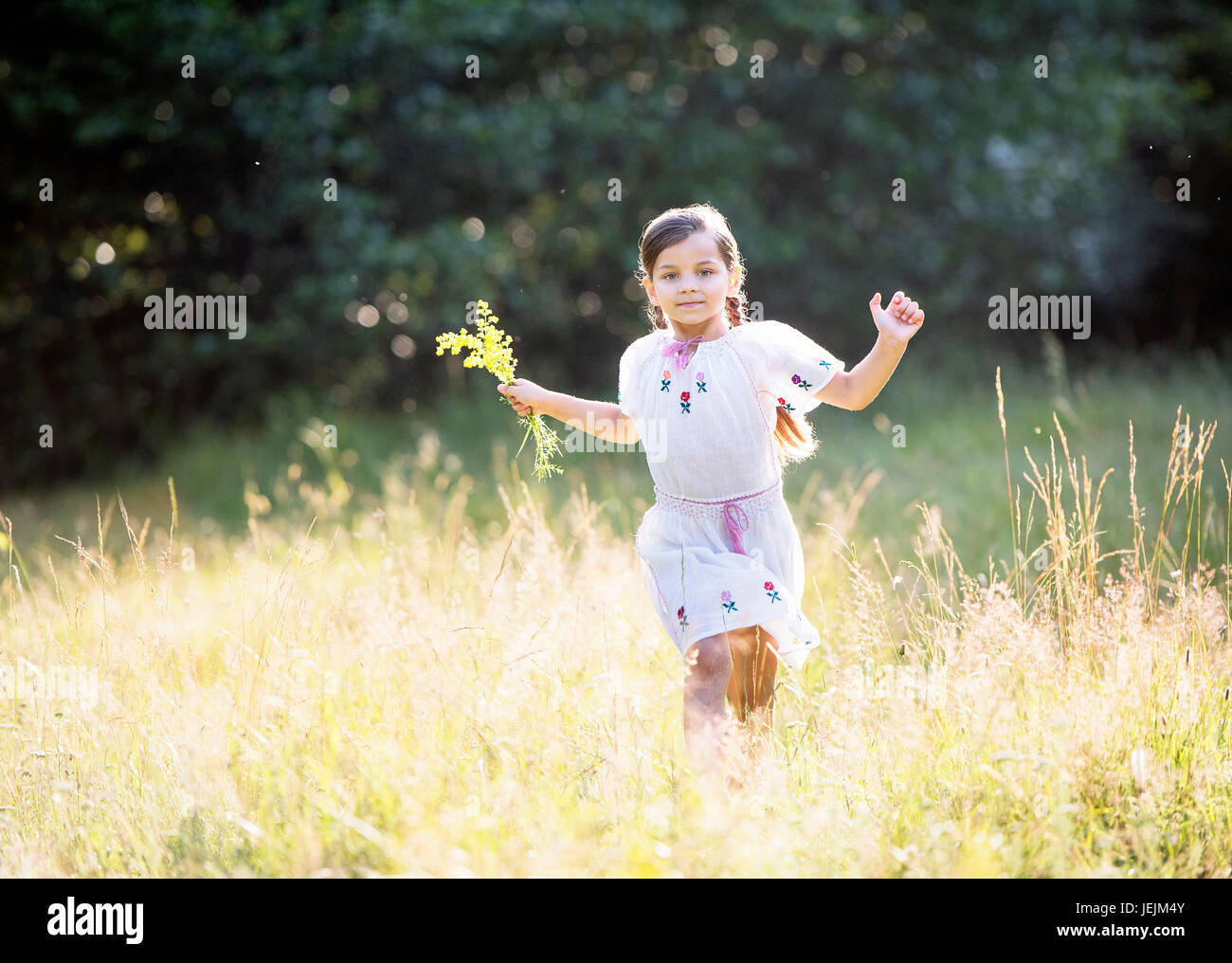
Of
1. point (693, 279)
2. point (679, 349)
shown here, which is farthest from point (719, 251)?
point (679, 349)

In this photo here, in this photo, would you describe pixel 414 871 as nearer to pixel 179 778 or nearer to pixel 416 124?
pixel 179 778

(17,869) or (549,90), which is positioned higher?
(549,90)

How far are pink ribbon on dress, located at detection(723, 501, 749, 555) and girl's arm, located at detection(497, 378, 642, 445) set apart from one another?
0.36 metres

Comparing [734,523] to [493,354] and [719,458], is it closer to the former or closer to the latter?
[719,458]

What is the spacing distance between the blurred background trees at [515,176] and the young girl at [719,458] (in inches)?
238

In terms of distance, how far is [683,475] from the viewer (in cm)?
315

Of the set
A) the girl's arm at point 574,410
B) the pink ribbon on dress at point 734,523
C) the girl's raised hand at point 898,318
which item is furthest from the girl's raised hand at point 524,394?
the girl's raised hand at point 898,318

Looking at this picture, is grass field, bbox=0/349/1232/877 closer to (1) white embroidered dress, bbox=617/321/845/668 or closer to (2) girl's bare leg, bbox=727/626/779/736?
(2) girl's bare leg, bbox=727/626/779/736

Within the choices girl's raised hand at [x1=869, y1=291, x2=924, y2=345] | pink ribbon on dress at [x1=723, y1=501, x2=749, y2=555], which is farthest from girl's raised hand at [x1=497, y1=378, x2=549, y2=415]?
girl's raised hand at [x1=869, y1=291, x2=924, y2=345]

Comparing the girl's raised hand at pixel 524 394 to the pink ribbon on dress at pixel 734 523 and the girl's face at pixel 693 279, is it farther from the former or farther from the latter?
the pink ribbon on dress at pixel 734 523

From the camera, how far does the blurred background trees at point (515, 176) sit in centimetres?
930
